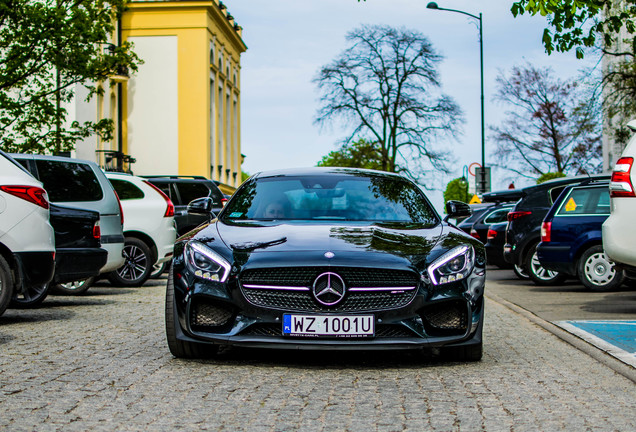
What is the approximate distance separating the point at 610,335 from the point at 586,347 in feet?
3.08

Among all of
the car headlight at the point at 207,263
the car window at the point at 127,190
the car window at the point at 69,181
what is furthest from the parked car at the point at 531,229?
the car headlight at the point at 207,263

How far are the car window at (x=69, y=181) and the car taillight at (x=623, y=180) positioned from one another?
6.37m

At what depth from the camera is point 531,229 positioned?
16391mm

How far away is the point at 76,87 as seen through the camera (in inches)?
1510

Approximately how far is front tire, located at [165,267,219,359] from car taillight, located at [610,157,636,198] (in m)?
4.70

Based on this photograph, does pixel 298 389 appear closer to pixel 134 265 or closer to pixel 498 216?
pixel 134 265

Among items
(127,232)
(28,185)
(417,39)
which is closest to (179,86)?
(417,39)

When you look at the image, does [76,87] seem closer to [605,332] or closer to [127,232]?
[127,232]

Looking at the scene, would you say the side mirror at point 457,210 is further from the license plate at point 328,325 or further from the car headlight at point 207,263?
the car headlight at point 207,263

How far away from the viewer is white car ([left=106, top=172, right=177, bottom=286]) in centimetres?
1531

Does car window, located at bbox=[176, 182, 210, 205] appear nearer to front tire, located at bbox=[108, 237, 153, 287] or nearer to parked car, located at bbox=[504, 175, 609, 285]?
front tire, located at bbox=[108, 237, 153, 287]

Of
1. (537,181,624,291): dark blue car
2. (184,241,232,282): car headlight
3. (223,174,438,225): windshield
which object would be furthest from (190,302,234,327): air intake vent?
(537,181,624,291): dark blue car

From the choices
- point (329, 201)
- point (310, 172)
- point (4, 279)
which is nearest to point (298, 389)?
point (329, 201)

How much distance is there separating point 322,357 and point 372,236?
1.01m
